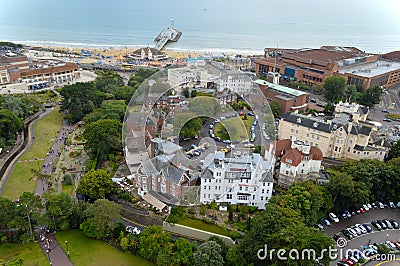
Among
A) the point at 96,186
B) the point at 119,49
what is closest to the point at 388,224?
the point at 96,186

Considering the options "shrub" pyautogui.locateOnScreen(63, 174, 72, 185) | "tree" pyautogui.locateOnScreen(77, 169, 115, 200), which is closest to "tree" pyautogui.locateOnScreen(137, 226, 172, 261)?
"tree" pyautogui.locateOnScreen(77, 169, 115, 200)

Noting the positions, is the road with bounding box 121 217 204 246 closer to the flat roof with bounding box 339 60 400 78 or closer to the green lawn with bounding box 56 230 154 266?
the green lawn with bounding box 56 230 154 266

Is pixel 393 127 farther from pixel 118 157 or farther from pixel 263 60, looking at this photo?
pixel 118 157

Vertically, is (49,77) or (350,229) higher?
(49,77)

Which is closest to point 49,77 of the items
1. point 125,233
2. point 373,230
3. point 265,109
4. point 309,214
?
point 265,109

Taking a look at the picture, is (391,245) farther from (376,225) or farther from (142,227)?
(142,227)

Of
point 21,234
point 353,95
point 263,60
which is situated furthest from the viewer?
point 263,60

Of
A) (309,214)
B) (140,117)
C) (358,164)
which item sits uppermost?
(140,117)

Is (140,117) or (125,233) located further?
(140,117)
